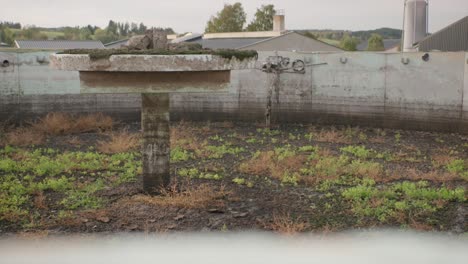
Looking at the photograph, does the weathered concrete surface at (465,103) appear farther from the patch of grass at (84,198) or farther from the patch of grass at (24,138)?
the patch of grass at (24,138)

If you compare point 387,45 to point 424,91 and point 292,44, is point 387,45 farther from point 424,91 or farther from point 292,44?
point 424,91

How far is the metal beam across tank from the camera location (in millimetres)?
6734

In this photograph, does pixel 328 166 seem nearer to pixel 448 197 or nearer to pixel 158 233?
pixel 448 197

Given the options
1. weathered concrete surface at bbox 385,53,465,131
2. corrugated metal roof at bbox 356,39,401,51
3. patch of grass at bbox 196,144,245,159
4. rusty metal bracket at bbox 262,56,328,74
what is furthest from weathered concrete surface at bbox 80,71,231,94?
corrugated metal roof at bbox 356,39,401,51

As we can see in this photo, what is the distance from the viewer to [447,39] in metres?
28.6

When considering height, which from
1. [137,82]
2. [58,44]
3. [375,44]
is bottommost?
[137,82]

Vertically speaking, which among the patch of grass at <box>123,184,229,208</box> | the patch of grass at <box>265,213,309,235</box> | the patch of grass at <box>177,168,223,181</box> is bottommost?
the patch of grass at <box>265,213,309,235</box>

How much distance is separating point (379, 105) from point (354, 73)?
3.46 feet

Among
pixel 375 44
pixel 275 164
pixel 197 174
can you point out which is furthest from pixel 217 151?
pixel 375 44

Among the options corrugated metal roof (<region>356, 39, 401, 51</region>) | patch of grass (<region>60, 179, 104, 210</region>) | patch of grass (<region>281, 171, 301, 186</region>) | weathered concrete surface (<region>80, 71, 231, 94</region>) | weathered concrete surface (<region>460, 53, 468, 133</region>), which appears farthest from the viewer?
corrugated metal roof (<region>356, 39, 401, 51</region>)

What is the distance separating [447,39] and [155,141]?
24.8 metres

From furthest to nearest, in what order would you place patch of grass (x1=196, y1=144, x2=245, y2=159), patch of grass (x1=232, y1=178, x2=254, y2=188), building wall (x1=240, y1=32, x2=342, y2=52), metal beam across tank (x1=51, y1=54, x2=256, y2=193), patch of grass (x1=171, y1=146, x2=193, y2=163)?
building wall (x1=240, y1=32, x2=342, y2=52) → patch of grass (x1=196, y1=144, x2=245, y2=159) → patch of grass (x1=171, y1=146, x2=193, y2=163) → patch of grass (x1=232, y1=178, x2=254, y2=188) → metal beam across tank (x1=51, y1=54, x2=256, y2=193)

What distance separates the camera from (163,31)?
7.85 m

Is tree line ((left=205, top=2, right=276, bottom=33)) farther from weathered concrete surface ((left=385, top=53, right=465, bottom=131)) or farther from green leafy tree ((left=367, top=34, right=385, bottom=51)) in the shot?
weathered concrete surface ((left=385, top=53, right=465, bottom=131))
